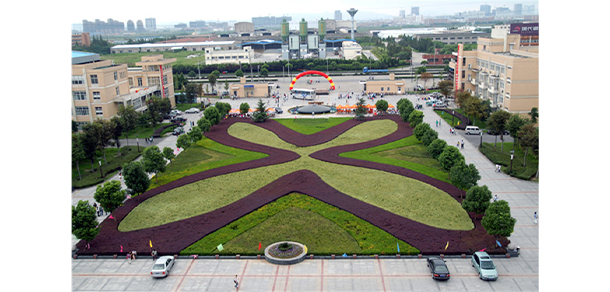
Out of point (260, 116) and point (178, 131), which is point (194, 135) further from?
point (260, 116)

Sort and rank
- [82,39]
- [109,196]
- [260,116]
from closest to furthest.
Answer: [109,196] → [260,116] → [82,39]

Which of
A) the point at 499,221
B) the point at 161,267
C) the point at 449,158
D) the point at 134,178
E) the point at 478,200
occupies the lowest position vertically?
the point at 161,267

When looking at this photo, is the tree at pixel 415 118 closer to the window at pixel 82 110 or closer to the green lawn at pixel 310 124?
the green lawn at pixel 310 124

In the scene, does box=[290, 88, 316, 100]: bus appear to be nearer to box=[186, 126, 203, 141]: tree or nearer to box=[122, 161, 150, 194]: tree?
box=[186, 126, 203, 141]: tree

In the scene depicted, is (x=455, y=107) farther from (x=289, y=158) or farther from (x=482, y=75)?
(x=289, y=158)

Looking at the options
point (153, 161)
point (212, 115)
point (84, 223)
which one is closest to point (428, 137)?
point (153, 161)
